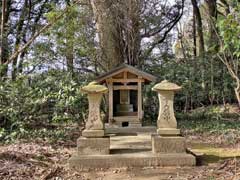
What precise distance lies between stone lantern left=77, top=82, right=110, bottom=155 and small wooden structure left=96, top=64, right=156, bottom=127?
359 cm

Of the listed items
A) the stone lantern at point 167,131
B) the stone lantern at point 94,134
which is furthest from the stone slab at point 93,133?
the stone lantern at point 167,131

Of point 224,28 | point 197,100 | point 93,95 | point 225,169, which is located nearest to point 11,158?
point 93,95

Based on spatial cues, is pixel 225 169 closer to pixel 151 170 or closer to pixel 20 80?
pixel 151 170

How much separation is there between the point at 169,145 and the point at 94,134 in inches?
53.9

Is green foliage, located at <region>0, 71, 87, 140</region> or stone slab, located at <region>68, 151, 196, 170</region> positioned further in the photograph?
green foliage, located at <region>0, 71, 87, 140</region>

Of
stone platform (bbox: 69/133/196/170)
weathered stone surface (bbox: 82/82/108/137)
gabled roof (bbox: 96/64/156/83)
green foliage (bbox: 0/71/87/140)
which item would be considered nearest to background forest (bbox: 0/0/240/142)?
green foliage (bbox: 0/71/87/140)

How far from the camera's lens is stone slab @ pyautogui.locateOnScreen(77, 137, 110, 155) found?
22.2 feet

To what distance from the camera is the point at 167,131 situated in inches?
269

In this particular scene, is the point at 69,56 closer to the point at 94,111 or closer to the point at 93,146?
the point at 94,111

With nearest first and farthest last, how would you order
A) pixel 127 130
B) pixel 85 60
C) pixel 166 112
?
pixel 166 112
pixel 127 130
pixel 85 60

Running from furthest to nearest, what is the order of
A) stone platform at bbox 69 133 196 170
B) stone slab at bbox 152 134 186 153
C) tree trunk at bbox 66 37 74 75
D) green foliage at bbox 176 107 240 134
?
1. tree trunk at bbox 66 37 74 75
2. green foliage at bbox 176 107 240 134
3. stone slab at bbox 152 134 186 153
4. stone platform at bbox 69 133 196 170

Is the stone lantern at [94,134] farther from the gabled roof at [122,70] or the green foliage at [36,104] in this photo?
the gabled roof at [122,70]

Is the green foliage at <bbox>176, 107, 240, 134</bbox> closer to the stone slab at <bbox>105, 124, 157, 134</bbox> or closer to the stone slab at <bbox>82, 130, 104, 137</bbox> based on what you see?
the stone slab at <bbox>105, 124, 157, 134</bbox>

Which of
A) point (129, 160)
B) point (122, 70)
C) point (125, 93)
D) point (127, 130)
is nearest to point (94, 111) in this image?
point (129, 160)
